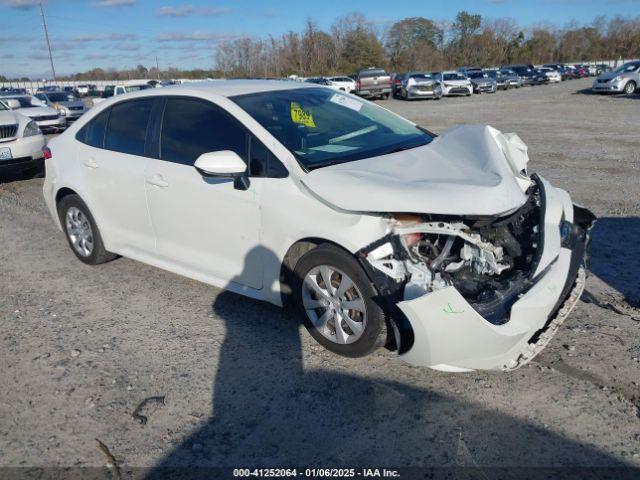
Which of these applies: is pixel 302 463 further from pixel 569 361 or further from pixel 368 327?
pixel 569 361

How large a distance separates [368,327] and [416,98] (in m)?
30.9

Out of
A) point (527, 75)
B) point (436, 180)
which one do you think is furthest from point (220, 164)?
point (527, 75)

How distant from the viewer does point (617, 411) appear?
117 inches

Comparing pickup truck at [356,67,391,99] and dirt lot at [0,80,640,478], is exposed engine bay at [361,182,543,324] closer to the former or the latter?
dirt lot at [0,80,640,478]

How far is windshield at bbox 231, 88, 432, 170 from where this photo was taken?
3817 millimetres

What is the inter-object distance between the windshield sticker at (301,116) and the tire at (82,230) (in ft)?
7.67

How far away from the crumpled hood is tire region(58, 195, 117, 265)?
2.78 metres

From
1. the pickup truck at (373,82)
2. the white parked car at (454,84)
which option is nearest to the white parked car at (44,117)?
the pickup truck at (373,82)

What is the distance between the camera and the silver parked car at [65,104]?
75.1 ft

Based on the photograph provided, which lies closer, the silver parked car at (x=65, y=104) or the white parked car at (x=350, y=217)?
the white parked car at (x=350, y=217)

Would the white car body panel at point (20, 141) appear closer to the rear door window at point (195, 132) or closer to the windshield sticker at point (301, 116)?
the rear door window at point (195, 132)

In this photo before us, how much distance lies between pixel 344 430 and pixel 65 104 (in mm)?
24545

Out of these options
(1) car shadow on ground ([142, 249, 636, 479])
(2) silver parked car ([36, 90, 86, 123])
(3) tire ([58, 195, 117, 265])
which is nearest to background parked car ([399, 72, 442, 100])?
(2) silver parked car ([36, 90, 86, 123])

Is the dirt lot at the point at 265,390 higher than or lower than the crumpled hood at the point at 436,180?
lower
